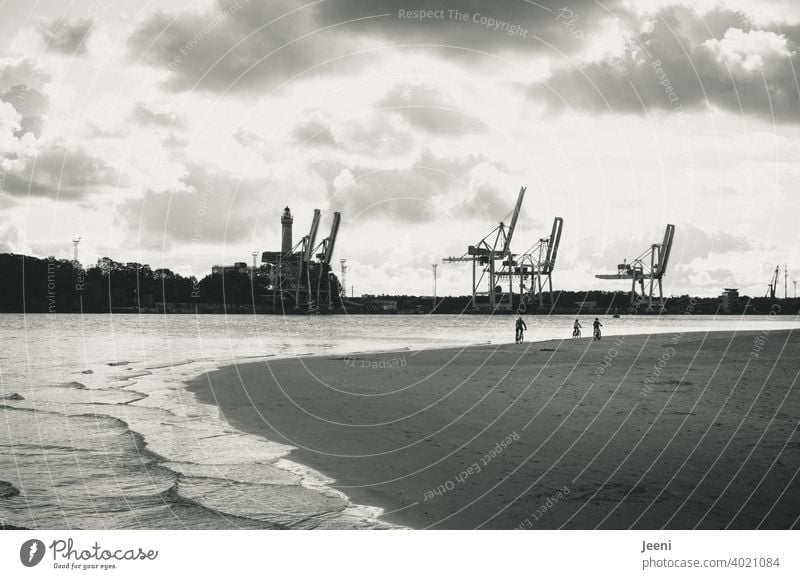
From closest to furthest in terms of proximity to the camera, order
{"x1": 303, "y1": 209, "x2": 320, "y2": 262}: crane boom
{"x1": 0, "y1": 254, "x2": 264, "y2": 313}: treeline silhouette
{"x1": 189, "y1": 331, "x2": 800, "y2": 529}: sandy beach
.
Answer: {"x1": 189, "y1": 331, "x2": 800, "y2": 529}: sandy beach
{"x1": 0, "y1": 254, "x2": 264, "y2": 313}: treeline silhouette
{"x1": 303, "y1": 209, "x2": 320, "y2": 262}: crane boom

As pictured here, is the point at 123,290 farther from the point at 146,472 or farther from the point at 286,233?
the point at 146,472

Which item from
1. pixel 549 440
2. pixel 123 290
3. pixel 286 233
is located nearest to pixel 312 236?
pixel 286 233

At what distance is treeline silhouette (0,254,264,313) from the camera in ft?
307

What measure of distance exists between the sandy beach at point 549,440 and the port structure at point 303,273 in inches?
4344

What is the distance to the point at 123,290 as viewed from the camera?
12138 centimetres

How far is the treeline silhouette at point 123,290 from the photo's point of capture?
93694 millimetres

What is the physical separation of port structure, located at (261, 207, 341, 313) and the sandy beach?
11034 cm

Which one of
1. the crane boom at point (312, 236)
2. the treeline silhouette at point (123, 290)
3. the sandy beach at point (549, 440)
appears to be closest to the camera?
the sandy beach at point (549, 440)

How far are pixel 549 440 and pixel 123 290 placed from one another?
124m

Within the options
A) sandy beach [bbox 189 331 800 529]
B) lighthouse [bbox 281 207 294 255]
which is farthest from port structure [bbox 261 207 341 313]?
sandy beach [bbox 189 331 800 529]

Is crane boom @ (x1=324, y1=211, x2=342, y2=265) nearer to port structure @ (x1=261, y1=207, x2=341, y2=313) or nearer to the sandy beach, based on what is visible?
port structure @ (x1=261, y1=207, x2=341, y2=313)

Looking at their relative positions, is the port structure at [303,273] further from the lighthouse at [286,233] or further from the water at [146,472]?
the water at [146,472]

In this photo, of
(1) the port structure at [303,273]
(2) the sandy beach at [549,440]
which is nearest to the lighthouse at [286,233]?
(1) the port structure at [303,273]
